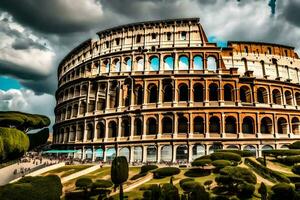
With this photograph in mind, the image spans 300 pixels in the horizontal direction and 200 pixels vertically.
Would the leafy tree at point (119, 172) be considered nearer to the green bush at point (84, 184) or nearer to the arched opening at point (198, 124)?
the green bush at point (84, 184)

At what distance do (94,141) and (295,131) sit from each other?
3317cm

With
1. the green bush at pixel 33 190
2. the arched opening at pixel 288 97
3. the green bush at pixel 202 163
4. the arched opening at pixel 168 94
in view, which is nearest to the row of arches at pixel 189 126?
the arched opening at pixel 288 97

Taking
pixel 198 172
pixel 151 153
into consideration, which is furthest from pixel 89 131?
pixel 198 172

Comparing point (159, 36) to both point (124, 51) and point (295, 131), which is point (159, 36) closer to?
point (124, 51)

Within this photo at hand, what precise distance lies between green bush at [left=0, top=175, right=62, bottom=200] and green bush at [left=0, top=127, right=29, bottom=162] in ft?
52.8

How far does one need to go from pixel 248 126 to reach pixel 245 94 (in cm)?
543

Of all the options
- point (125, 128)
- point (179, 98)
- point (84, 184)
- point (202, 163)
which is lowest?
point (84, 184)

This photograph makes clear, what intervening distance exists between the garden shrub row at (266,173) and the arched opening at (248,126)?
13946 millimetres

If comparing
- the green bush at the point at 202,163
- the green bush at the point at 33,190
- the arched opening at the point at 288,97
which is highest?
the arched opening at the point at 288,97

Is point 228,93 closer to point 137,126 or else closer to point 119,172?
point 137,126

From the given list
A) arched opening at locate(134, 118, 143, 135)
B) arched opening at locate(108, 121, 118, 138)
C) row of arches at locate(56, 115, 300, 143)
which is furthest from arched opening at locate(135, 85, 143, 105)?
arched opening at locate(108, 121, 118, 138)

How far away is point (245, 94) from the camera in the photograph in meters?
46.2

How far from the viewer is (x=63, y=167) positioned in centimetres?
3759

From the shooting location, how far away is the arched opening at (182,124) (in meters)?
43.2
